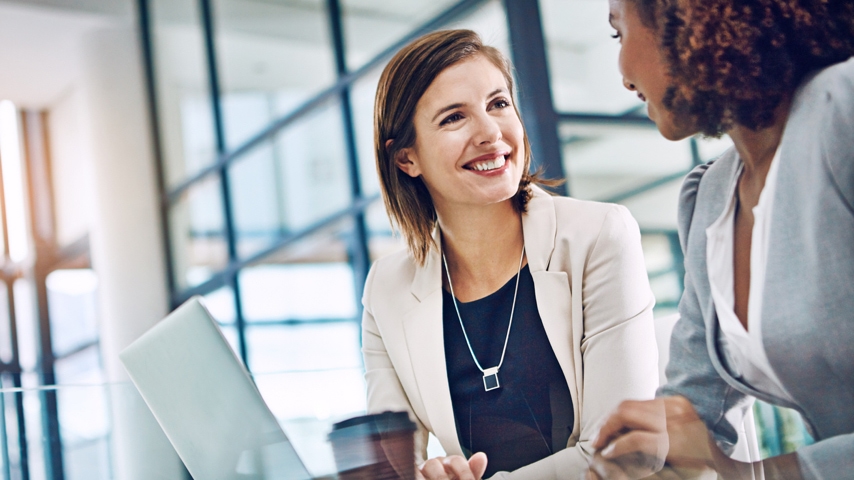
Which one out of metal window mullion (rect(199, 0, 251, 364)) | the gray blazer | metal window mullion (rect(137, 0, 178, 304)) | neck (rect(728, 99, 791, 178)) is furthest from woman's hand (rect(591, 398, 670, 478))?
metal window mullion (rect(137, 0, 178, 304))

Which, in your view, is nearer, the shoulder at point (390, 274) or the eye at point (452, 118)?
the eye at point (452, 118)

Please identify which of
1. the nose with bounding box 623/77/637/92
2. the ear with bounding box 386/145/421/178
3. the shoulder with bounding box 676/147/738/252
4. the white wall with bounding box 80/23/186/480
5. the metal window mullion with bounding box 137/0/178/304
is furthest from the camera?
the metal window mullion with bounding box 137/0/178/304

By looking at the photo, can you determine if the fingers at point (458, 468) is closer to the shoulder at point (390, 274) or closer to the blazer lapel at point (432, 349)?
the blazer lapel at point (432, 349)

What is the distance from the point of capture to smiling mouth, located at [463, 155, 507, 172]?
1.24m

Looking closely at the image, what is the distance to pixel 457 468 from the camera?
1153 millimetres

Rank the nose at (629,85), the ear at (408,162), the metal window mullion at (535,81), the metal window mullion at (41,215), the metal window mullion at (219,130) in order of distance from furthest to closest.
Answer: the metal window mullion at (41,215) < the metal window mullion at (219,130) < the metal window mullion at (535,81) < the ear at (408,162) < the nose at (629,85)

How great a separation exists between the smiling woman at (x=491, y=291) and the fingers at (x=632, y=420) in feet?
0.10

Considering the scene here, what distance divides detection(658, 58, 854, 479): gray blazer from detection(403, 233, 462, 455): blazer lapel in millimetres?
453

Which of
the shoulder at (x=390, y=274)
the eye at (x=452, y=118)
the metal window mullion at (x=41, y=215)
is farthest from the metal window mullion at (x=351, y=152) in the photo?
the metal window mullion at (x=41, y=215)

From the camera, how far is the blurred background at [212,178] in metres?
1.49

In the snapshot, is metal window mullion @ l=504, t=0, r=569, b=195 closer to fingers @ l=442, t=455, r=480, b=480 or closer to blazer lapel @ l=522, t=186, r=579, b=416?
blazer lapel @ l=522, t=186, r=579, b=416

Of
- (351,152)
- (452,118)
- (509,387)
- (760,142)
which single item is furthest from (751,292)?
(351,152)

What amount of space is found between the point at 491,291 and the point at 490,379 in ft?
0.46

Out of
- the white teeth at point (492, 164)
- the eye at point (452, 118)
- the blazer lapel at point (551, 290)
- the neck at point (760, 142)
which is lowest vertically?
the blazer lapel at point (551, 290)
